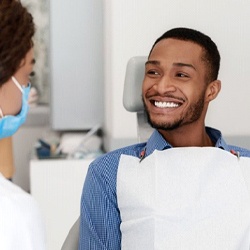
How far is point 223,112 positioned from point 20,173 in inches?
58.7

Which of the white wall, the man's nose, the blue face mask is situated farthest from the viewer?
the white wall

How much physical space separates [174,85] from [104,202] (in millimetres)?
387

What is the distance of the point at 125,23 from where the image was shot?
2.94 metres

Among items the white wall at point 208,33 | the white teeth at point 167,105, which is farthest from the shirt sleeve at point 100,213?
the white wall at point 208,33

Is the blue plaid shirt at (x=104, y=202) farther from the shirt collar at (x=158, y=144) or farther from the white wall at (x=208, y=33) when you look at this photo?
the white wall at (x=208, y=33)

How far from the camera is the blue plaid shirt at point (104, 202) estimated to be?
164 cm

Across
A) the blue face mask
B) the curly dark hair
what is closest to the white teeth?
the blue face mask

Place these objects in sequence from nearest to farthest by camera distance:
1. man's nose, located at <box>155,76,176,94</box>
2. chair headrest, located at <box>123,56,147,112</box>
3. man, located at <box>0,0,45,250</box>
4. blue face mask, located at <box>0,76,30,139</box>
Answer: man, located at <box>0,0,45,250</box> → blue face mask, located at <box>0,76,30,139</box> → man's nose, located at <box>155,76,176,94</box> → chair headrest, located at <box>123,56,147,112</box>

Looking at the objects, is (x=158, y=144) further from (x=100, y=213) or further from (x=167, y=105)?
(x=100, y=213)

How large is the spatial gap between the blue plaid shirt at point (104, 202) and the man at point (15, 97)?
380 mm

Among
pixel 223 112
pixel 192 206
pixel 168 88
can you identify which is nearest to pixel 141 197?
pixel 192 206

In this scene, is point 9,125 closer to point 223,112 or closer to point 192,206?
point 192,206

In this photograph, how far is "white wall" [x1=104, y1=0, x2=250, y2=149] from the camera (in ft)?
9.62

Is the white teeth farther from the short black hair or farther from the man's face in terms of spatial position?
the short black hair
